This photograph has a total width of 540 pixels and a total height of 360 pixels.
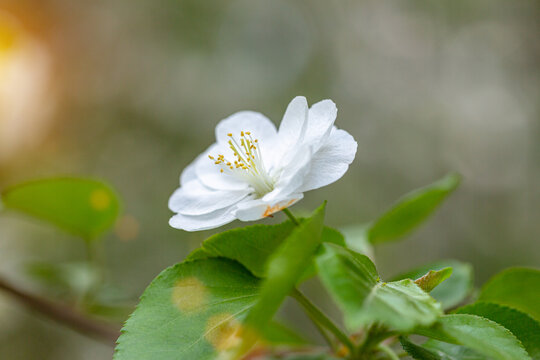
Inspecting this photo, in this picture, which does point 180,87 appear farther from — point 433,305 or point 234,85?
point 433,305

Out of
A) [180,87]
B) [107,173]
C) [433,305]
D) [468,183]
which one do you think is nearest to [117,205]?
[433,305]

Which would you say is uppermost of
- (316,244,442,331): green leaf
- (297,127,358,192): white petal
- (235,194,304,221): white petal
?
(297,127,358,192): white petal

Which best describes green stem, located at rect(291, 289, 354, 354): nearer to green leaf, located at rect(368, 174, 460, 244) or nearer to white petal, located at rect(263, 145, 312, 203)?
white petal, located at rect(263, 145, 312, 203)

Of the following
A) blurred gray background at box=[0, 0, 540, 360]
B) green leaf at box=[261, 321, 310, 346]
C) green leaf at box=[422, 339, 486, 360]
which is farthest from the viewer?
blurred gray background at box=[0, 0, 540, 360]

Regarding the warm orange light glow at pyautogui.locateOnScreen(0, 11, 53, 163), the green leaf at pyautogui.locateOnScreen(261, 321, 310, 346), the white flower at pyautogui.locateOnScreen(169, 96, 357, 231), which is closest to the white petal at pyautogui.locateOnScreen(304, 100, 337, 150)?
the white flower at pyautogui.locateOnScreen(169, 96, 357, 231)

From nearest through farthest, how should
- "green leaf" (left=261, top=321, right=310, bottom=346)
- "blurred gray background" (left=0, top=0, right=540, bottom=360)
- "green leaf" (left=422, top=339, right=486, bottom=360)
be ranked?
"green leaf" (left=422, top=339, right=486, bottom=360) → "green leaf" (left=261, top=321, right=310, bottom=346) → "blurred gray background" (left=0, top=0, right=540, bottom=360)

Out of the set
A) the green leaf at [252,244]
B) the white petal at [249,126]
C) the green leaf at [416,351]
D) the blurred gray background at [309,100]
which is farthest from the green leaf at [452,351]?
the blurred gray background at [309,100]
